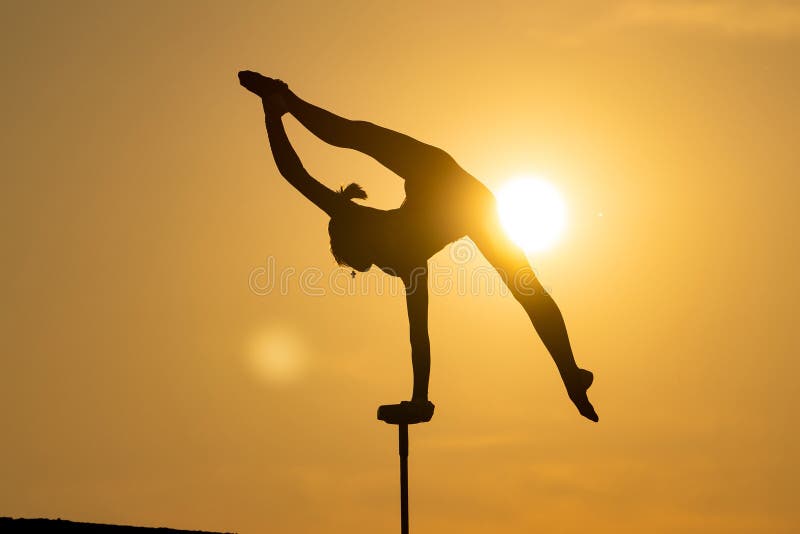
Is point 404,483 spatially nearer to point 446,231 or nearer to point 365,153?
point 446,231

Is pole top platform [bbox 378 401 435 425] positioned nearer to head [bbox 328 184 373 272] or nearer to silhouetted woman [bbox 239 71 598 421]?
silhouetted woman [bbox 239 71 598 421]

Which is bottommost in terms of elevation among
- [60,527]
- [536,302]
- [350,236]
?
[60,527]

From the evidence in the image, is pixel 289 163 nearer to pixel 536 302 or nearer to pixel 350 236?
pixel 350 236

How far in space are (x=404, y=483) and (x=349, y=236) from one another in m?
1.83

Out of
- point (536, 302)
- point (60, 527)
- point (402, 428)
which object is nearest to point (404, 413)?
point (402, 428)

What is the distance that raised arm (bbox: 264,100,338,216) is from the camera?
28.7ft

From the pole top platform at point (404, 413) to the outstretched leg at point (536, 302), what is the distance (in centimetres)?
105

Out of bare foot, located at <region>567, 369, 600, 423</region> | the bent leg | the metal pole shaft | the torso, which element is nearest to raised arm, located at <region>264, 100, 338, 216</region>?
the bent leg

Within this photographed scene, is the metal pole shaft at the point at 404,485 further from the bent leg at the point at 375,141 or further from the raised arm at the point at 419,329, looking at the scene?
the bent leg at the point at 375,141

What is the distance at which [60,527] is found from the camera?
8.50 meters

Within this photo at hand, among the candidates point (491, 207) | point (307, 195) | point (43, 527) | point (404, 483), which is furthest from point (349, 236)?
point (43, 527)

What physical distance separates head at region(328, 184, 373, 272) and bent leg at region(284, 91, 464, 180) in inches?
13.7

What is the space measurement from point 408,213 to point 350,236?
460mm

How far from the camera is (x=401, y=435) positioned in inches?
345
